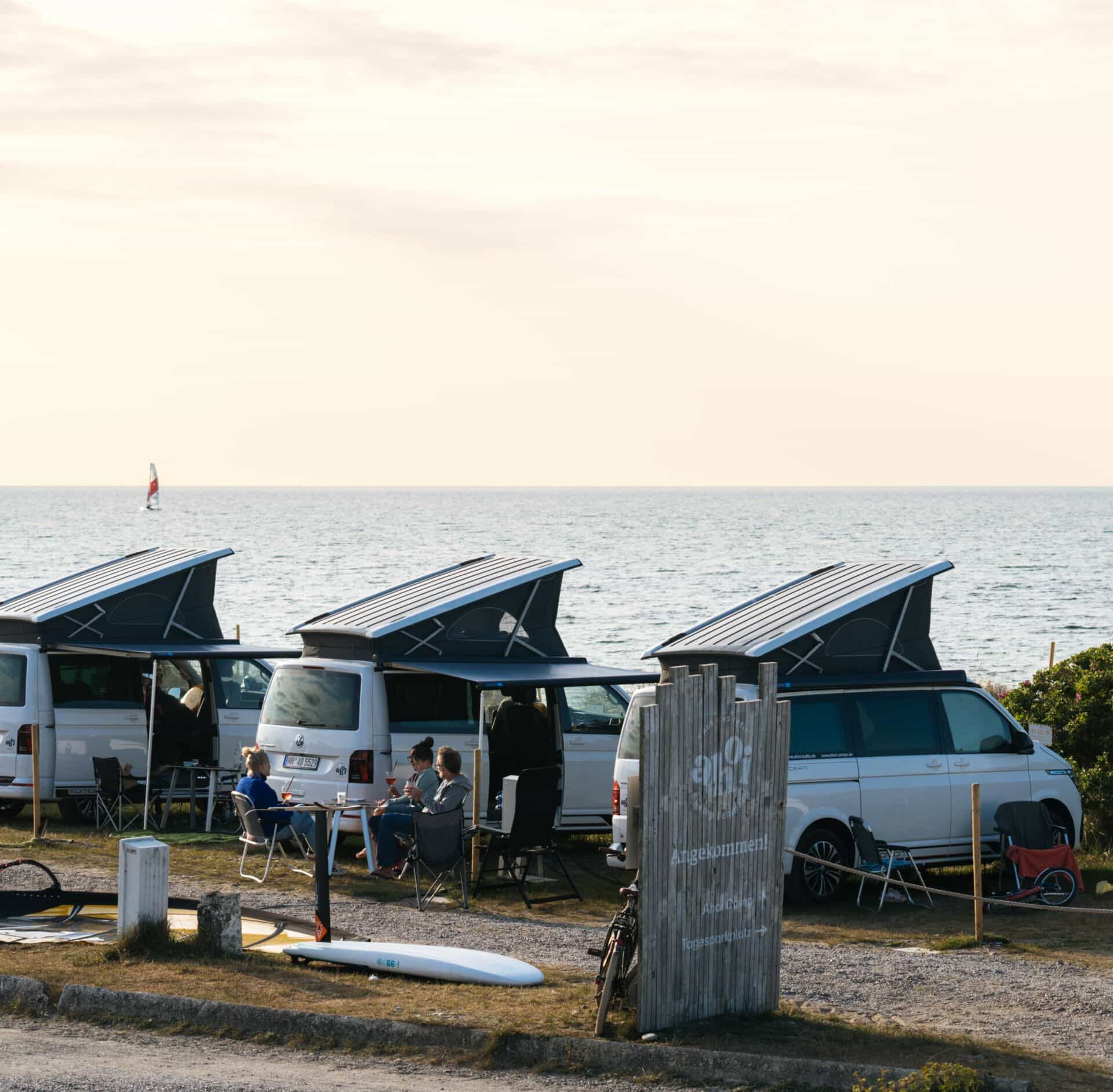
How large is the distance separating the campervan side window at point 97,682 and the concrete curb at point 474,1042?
25.4 feet

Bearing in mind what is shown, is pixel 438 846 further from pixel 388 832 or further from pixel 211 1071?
pixel 211 1071

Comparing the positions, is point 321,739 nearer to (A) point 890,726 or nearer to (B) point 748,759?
(A) point 890,726

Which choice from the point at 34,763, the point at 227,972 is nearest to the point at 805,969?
the point at 227,972

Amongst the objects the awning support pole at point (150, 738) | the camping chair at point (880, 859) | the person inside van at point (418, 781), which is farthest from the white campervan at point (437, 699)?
the camping chair at point (880, 859)

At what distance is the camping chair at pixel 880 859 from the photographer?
1291 cm

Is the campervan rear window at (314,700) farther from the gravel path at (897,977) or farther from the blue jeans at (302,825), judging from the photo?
the gravel path at (897,977)

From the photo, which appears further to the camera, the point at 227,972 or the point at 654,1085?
the point at 227,972

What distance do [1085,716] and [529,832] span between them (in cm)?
567

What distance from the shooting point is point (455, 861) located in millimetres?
13117

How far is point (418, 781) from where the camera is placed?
13.9 m

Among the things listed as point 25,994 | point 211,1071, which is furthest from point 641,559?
point 211,1071

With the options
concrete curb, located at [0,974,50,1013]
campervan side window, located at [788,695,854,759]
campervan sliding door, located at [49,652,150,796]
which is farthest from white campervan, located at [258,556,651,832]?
concrete curb, located at [0,974,50,1013]

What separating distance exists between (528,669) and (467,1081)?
25.1ft

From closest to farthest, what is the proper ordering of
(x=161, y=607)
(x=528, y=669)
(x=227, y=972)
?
(x=227, y=972)
(x=528, y=669)
(x=161, y=607)
